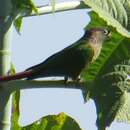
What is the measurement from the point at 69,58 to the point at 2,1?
0.75 meters

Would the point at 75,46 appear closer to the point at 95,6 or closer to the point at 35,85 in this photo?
the point at 35,85

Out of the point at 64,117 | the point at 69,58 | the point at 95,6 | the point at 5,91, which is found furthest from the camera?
the point at 69,58

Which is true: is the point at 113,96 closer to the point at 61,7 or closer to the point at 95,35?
the point at 61,7

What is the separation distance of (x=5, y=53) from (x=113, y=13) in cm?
57

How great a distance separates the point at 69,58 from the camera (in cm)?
233

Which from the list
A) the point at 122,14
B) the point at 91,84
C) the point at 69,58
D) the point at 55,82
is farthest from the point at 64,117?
the point at 122,14

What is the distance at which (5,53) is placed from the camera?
165cm

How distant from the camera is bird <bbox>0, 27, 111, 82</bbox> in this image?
1.95m

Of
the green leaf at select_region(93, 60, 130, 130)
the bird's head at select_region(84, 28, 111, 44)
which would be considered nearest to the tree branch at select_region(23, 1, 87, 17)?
the green leaf at select_region(93, 60, 130, 130)

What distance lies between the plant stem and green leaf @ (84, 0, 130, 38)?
0.49m

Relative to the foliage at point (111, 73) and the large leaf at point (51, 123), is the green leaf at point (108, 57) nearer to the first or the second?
the foliage at point (111, 73)

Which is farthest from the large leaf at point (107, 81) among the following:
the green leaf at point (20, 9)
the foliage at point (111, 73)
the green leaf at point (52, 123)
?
the green leaf at point (52, 123)

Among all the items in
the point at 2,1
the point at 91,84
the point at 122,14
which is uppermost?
the point at 122,14

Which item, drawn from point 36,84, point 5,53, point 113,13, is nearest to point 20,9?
point 5,53
